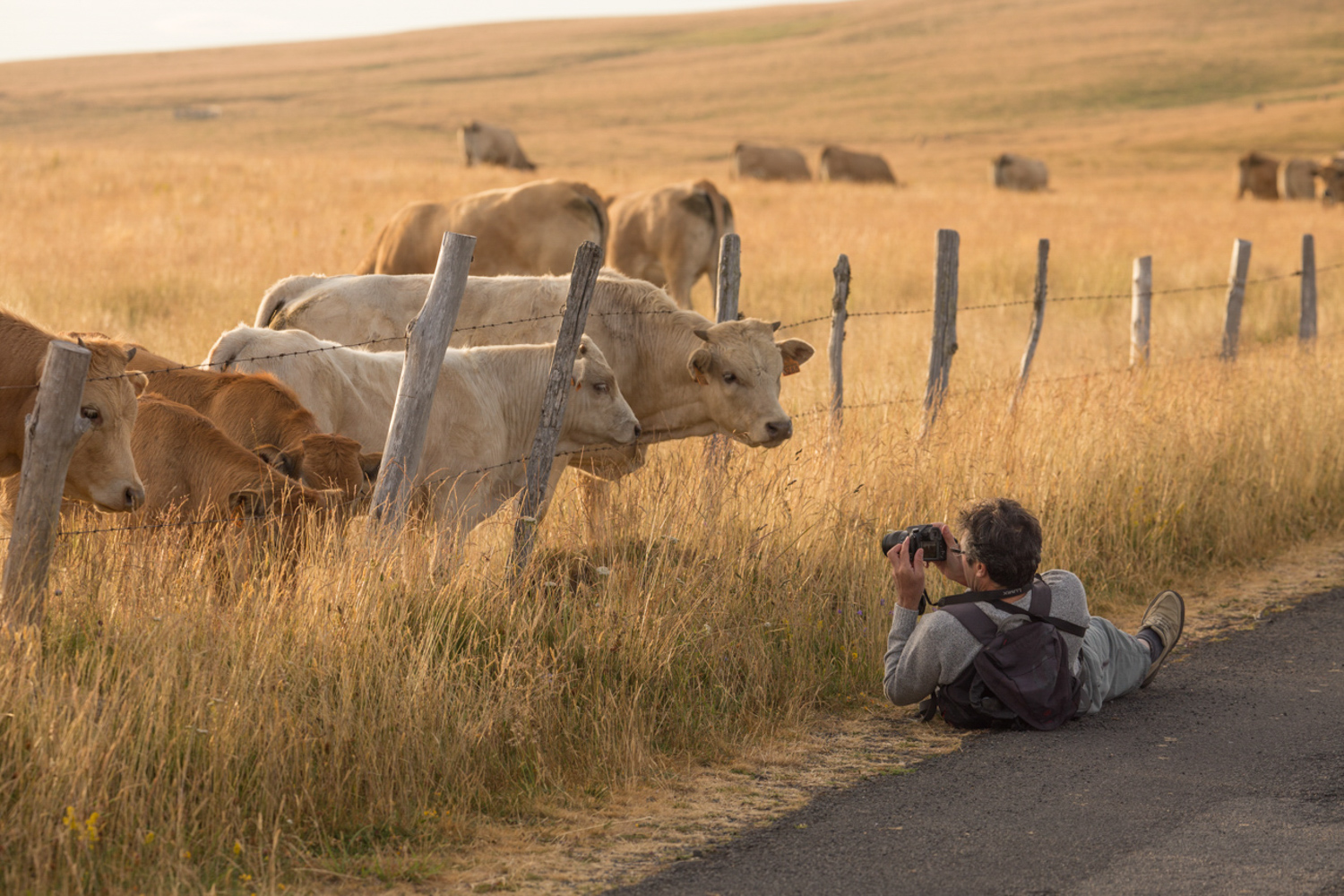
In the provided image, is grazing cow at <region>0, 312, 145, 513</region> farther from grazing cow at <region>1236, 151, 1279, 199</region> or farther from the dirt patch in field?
grazing cow at <region>1236, 151, 1279, 199</region>

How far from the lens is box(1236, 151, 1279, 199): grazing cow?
4119cm

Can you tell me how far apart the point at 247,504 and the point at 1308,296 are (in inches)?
432

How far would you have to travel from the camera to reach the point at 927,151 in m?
63.3

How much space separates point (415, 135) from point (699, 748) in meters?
64.3

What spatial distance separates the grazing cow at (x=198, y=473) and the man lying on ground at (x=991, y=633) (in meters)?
2.41

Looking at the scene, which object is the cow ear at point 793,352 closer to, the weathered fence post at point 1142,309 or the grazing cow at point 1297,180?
the weathered fence post at point 1142,309

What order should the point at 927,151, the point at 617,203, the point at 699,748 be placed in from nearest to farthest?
the point at 699,748
the point at 617,203
the point at 927,151

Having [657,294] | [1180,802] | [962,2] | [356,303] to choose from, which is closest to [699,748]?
[1180,802]

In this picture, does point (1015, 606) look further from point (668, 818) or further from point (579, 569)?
point (579, 569)

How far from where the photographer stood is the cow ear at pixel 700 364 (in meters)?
7.25

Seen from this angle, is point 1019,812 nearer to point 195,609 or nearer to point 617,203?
point 195,609

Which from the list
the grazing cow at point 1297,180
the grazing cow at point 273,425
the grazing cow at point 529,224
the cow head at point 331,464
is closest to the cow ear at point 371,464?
the grazing cow at point 273,425

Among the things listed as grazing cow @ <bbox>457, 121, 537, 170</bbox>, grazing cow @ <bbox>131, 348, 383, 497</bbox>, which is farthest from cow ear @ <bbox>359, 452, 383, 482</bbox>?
grazing cow @ <bbox>457, 121, 537, 170</bbox>

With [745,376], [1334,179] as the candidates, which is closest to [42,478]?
[745,376]
